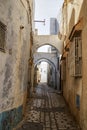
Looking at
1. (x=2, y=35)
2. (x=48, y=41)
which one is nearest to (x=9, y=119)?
(x=2, y=35)

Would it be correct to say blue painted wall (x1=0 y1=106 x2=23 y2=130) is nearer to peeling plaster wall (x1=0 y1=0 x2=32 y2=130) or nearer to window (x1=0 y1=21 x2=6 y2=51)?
peeling plaster wall (x1=0 y1=0 x2=32 y2=130)

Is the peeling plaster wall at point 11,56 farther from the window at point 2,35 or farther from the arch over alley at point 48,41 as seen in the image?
the arch over alley at point 48,41

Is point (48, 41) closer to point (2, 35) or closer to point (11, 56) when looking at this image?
point (11, 56)

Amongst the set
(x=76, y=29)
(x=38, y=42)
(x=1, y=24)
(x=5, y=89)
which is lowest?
(x=5, y=89)

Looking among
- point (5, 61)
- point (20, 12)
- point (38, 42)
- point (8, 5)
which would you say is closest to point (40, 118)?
point (5, 61)

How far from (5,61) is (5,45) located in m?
0.40

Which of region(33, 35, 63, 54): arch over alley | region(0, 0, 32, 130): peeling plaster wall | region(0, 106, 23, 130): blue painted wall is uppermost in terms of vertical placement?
Result: region(33, 35, 63, 54): arch over alley

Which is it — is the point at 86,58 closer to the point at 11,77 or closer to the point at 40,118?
the point at 11,77

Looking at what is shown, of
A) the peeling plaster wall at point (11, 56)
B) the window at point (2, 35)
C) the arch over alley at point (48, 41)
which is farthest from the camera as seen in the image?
the arch over alley at point (48, 41)

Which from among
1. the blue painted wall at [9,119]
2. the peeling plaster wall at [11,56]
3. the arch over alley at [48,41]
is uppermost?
the arch over alley at [48,41]

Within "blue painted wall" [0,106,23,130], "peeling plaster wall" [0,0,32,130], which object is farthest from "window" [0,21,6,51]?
"blue painted wall" [0,106,23,130]

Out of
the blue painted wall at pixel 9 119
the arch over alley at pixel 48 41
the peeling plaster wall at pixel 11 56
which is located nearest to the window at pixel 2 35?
the peeling plaster wall at pixel 11 56

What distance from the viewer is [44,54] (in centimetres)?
2562

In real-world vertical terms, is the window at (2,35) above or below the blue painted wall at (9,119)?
above
